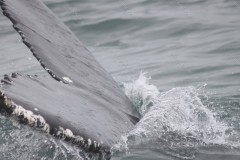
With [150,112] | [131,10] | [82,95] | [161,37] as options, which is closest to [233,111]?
[150,112]

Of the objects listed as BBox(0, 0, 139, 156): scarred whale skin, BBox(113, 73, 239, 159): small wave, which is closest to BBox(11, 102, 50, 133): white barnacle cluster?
BBox(0, 0, 139, 156): scarred whale skin

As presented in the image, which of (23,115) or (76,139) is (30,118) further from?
(76,139)

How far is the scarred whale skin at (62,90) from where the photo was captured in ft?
9.50

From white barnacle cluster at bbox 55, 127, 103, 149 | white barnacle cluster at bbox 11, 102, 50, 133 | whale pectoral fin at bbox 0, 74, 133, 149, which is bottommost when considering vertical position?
white barnacle cluster at bbox 55, 127, 103, 149

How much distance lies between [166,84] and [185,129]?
3.71m

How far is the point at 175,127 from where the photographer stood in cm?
485

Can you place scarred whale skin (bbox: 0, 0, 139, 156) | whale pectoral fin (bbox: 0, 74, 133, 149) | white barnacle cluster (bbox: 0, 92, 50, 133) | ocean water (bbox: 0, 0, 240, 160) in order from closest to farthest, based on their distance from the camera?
white barnacle cluster (bbox: 0, 92, 50, 133) < whale pectoral fin (bbox: 0, 74, 133, 149) < scarred whale skin (bbox: 0, 0, 139, 156) < ocean water (bbox: 0, 0, 240, 160)

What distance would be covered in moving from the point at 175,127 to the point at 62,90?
1.46m

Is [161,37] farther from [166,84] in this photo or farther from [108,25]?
[166,84]

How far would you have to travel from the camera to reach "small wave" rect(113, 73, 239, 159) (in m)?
4.29

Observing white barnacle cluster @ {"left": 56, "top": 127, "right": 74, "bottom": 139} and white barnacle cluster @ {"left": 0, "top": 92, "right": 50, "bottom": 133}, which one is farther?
white barnacle cluster @ {"left": 56, "top": 127, "right": 74, "bottom": 139}

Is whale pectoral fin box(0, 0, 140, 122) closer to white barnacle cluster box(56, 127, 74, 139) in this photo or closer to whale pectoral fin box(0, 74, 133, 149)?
whale pectoral fin box(0, 74, 133, 149)

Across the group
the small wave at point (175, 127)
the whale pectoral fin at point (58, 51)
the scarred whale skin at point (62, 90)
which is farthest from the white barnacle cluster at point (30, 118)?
the whale pectoral fin at point (58, 51)

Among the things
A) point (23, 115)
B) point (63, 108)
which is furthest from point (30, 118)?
point (63, 108)
